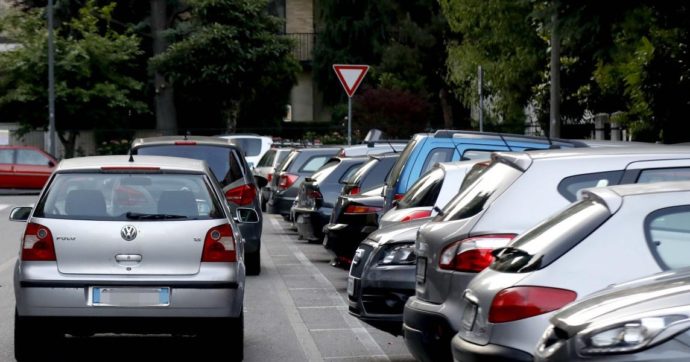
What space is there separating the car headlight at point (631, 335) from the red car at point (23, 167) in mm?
34386

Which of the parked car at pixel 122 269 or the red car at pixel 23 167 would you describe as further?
the red car at pixel 23 167

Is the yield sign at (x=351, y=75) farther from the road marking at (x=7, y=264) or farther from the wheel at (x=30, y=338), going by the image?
the wheel at (x=30, y=338)

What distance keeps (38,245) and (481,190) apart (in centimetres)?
341

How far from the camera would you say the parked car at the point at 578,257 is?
5.91m

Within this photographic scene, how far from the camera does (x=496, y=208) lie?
7527 millimetres

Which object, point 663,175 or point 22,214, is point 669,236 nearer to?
point 663,175

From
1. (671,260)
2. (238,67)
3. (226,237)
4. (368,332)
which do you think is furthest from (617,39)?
(238,67)

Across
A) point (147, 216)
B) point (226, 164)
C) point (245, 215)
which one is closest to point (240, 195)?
point (226, 164)

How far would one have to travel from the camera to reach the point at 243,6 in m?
49.5

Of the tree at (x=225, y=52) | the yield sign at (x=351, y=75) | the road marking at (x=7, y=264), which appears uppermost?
the tree at (x=225, y=52)

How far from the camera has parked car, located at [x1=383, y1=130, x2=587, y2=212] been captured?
42.1 ft

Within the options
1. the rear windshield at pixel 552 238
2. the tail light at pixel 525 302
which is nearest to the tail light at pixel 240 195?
the rear windshield at pixel 552 238

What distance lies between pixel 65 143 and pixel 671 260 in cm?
4441

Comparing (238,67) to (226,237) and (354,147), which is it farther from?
(226,237)
